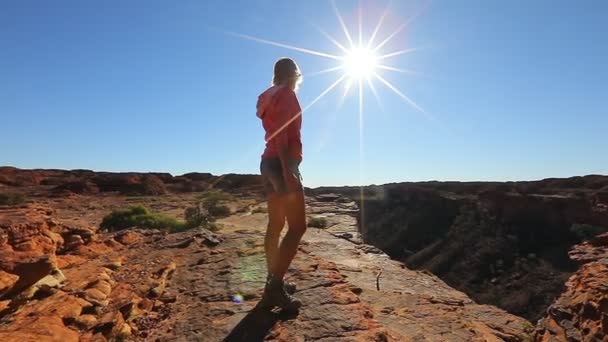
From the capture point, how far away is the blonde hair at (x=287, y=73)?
10.9ft

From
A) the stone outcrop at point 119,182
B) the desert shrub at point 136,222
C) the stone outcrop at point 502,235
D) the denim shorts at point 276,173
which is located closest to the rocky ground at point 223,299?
the denim shorts at point 276,173

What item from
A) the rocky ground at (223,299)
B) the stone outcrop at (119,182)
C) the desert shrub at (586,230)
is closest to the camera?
the rocky ground at (223,299)

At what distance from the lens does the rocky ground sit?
2.93 metres

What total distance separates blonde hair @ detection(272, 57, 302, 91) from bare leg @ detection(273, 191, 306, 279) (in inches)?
33.8

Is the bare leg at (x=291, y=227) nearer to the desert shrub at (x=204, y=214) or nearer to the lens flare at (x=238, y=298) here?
the lens flare at (x=238, y=298)

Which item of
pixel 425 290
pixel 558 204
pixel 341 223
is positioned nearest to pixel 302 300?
pixel 425 290

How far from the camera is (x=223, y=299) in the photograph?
3631 millimetres

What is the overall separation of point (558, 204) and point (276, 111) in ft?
145

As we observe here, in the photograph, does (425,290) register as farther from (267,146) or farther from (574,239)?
(574,239)

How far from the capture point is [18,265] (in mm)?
3701

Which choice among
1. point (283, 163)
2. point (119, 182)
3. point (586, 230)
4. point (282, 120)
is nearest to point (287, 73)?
point (282, 120)

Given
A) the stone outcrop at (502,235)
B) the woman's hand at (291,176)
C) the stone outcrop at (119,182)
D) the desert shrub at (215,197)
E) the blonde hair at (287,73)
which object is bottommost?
the stone outcrop at (502,235)

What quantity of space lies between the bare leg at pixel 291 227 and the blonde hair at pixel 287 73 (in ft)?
2.82

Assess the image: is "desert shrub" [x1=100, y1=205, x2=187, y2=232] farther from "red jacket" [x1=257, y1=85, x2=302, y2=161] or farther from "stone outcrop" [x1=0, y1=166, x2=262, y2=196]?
"stone outcrop" [x1=0, y1=166, x2=262, y2=196]
